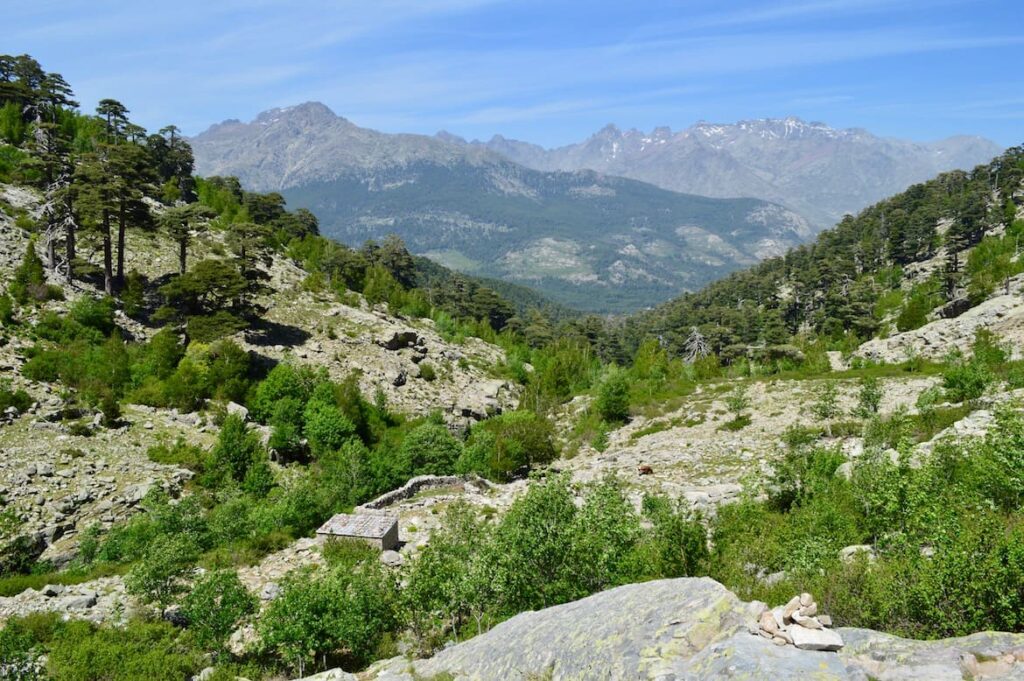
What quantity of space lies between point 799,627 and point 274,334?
193 feet

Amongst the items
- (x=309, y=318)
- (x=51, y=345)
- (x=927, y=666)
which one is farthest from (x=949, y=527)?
(x=309, y=318)

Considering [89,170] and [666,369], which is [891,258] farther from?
[89,170]

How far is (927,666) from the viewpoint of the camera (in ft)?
33.0

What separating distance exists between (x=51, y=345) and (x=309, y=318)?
24.4 metres

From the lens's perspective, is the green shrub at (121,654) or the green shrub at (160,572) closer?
the green shrub at (121,654)

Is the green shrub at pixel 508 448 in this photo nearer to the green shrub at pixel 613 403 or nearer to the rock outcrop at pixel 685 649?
the green shrub at pixel 613 403

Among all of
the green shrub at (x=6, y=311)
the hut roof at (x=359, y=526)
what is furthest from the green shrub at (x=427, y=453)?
the green shrub at (x=6, y=311)

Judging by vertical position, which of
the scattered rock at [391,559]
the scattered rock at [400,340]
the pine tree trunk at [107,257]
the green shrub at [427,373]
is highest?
the pine tree trunk at [107,257]

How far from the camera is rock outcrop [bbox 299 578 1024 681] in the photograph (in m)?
9.95

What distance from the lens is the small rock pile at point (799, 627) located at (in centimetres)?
1019

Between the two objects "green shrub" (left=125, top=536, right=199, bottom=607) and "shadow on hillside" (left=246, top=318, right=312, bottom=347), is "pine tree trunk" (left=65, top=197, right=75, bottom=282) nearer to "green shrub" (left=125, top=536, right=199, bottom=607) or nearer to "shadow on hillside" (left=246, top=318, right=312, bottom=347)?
"shadow on hillside" (left=246, top=318, right=312, bottom=347)

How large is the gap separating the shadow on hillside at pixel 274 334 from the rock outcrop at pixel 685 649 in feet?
161

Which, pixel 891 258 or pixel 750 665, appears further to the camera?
pixel 891 258

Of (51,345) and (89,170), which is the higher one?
(89,170)
